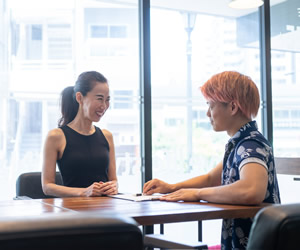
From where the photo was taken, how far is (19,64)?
13.0 ft

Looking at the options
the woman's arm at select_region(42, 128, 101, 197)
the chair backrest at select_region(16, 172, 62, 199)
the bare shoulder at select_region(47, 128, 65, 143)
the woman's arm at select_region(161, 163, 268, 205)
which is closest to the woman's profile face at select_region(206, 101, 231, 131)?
the woman's arm at select_region(161, 163, 268, 205)

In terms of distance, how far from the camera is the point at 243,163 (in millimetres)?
1886

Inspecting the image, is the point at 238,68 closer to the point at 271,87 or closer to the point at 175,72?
the point at 271,87

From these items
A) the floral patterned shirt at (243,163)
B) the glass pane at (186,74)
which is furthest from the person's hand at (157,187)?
the glass pane at (186,74)

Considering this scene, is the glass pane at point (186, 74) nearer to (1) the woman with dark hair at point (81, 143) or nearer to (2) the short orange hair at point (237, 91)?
(1) the woman with dark hair at point (81, 143)

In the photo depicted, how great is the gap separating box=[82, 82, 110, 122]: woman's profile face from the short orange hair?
3.36ft

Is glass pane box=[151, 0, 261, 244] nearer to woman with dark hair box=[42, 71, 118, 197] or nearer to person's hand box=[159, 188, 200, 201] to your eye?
woman with dark hair box=[42, 71, 118, 197]

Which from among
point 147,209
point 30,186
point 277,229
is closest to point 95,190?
point 147,209

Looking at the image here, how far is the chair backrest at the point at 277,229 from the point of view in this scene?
94cm

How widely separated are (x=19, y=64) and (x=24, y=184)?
1.23m

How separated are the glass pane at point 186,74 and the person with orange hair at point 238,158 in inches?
91.6

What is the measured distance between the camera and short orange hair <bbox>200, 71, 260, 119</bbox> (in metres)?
2.05

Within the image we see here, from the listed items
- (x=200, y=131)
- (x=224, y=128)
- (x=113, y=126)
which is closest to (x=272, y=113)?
(x=200, y=131)

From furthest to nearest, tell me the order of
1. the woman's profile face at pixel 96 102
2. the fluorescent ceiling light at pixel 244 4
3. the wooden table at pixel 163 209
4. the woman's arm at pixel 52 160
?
the fluorescent ceiling light at pixel 244 4, the woman's profile face at pixel 96 102, the woman's arm at pixel 52 160, the wooden table at pixel 163 209
